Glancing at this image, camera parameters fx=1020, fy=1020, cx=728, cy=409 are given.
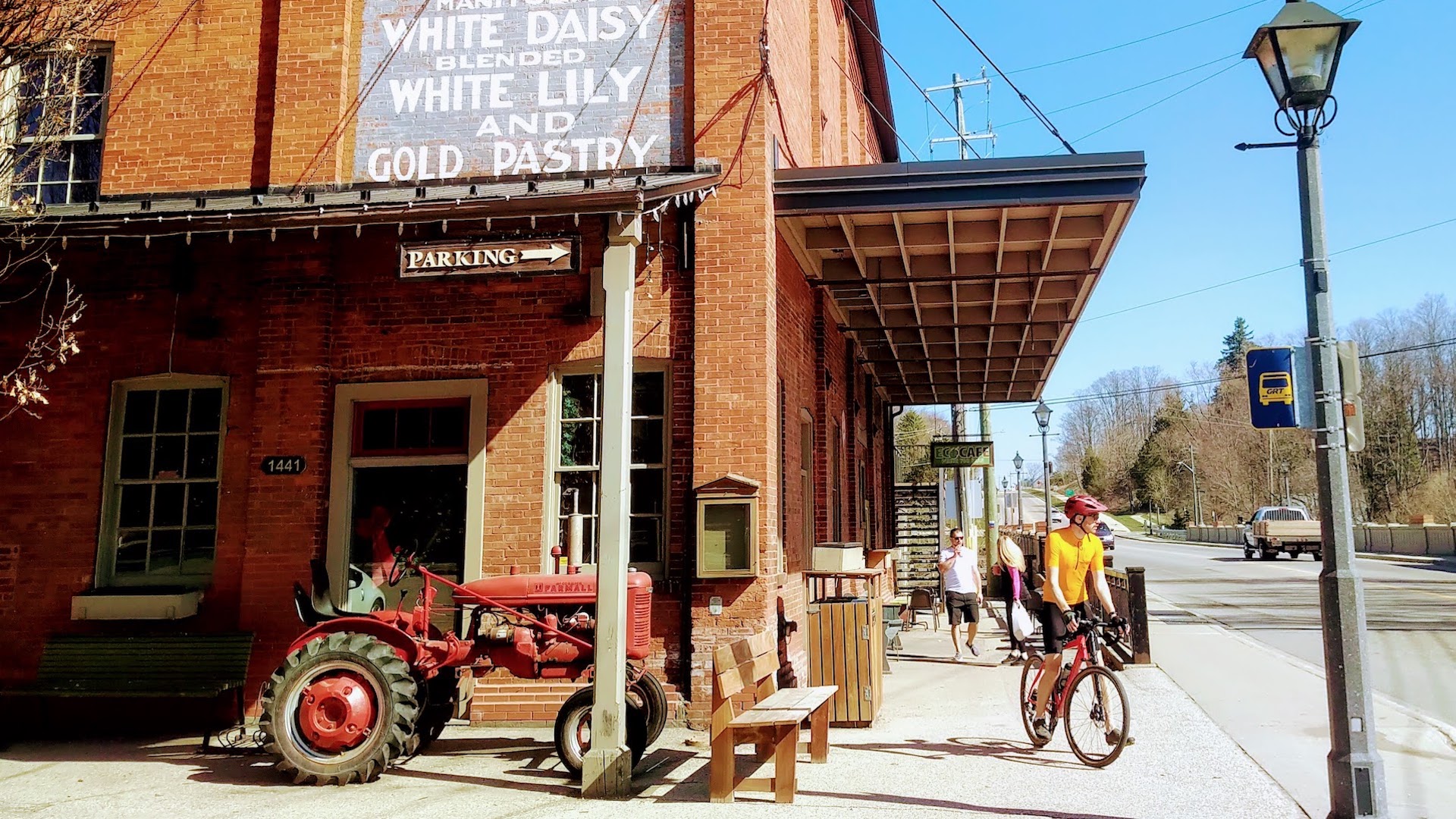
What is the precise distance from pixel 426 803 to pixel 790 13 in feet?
29.8

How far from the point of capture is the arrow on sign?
755cm

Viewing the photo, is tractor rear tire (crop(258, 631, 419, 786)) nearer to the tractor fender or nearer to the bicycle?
the tractor fender

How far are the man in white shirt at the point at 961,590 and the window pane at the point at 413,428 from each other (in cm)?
774

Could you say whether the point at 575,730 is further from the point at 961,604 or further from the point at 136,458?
the point at 961,604

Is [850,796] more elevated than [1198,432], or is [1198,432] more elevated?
[1198,432]

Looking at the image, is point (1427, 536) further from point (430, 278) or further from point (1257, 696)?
point (430, 278)

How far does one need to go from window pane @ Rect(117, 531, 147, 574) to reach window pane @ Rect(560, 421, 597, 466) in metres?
4.21

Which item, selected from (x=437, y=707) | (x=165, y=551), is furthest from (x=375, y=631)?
(x=165, y=551)

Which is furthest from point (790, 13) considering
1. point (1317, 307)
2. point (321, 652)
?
point (321, 652)

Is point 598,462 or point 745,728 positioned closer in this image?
point 745,728

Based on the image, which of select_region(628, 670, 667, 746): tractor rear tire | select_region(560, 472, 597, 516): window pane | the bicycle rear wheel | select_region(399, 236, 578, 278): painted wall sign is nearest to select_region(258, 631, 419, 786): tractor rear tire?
select_region(628, 670, 667, 746): tractor rear tire

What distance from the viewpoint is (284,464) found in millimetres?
9617

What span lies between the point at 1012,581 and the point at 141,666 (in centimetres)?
1058

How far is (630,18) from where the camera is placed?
10.2 metres
